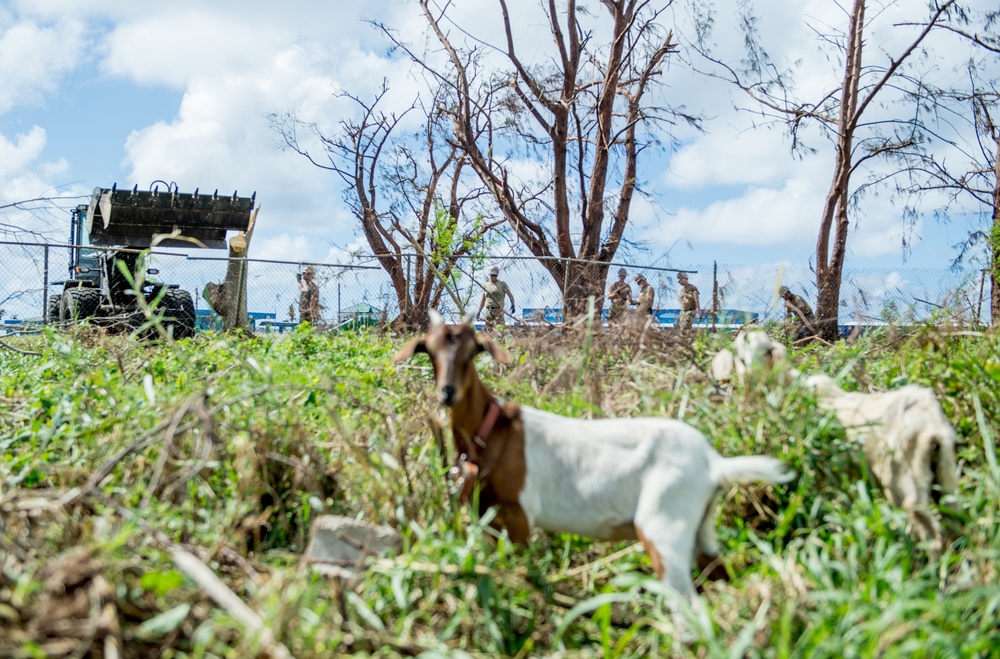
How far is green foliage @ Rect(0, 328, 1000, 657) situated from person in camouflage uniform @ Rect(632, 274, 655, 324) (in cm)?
71

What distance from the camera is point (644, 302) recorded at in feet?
27.3

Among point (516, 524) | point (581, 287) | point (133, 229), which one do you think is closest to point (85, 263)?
point (133, 229)

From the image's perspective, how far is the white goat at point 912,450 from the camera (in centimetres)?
328

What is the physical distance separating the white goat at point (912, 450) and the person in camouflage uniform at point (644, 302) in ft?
7.48

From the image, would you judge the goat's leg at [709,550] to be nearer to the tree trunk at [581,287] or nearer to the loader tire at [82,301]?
the tree trunk at [581,287]

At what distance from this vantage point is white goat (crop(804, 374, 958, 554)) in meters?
3.28

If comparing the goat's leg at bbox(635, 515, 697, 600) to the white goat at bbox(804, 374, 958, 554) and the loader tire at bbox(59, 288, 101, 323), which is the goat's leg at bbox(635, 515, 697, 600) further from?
the loader tire at bbox(59, 288, 101, 323)

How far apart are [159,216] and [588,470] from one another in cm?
1156

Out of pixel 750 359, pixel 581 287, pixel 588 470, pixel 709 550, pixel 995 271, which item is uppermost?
pixel 995 271

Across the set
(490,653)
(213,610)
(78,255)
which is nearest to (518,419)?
(490,653)

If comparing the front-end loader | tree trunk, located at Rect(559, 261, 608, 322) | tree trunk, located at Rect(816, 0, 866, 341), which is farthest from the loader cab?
tree trunk, located at Rect(816, 0, 866, 341)

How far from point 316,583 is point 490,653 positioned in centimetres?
62

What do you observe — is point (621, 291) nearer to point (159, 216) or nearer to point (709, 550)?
point (709, 550)

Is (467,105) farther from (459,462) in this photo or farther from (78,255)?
(459,462)
